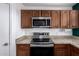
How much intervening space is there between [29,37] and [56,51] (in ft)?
4.11

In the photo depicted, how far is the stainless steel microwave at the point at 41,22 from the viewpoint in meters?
4.26

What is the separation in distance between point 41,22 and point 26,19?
51cm

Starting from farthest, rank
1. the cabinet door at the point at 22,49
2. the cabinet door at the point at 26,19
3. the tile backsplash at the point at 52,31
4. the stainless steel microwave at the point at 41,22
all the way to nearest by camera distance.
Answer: the tile backsplash at the point at 52,31 → the cabinet door at the point at 26,19 → the stainless steel microwave at the point at 41,22 → the cabinet door at the point at 22,49

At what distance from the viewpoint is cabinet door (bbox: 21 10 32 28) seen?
4.38 m

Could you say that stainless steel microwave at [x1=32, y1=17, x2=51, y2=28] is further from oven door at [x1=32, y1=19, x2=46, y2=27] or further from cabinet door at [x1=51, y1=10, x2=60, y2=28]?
cabinet door at [x1=51, y1=10, x2=60, y2=28]

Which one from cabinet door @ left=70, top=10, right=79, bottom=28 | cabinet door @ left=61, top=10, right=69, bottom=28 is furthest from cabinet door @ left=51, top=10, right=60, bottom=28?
cabinet door @ left=70, top=10, right=79, bottom=28

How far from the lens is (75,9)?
4.71m

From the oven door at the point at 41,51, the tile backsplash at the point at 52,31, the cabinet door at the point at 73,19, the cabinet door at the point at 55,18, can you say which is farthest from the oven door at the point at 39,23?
the cabinet door at the point at 73,19

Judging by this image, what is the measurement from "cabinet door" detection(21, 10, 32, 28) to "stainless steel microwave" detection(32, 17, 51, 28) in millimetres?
169

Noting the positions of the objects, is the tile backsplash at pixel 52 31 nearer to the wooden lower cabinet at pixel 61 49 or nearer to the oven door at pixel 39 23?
the oven door at pixel 39 23

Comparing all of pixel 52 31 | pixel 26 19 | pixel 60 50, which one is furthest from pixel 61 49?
pixel 26 19

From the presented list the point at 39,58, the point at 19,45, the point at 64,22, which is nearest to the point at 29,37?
the point at 19,45

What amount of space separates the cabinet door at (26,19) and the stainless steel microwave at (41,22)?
17 centimetres

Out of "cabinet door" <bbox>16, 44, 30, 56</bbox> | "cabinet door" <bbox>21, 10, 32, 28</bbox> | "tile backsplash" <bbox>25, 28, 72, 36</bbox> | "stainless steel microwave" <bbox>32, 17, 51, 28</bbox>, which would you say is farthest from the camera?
"tile backsplash" <bbox>25, 28, 72, 36</bbox>
